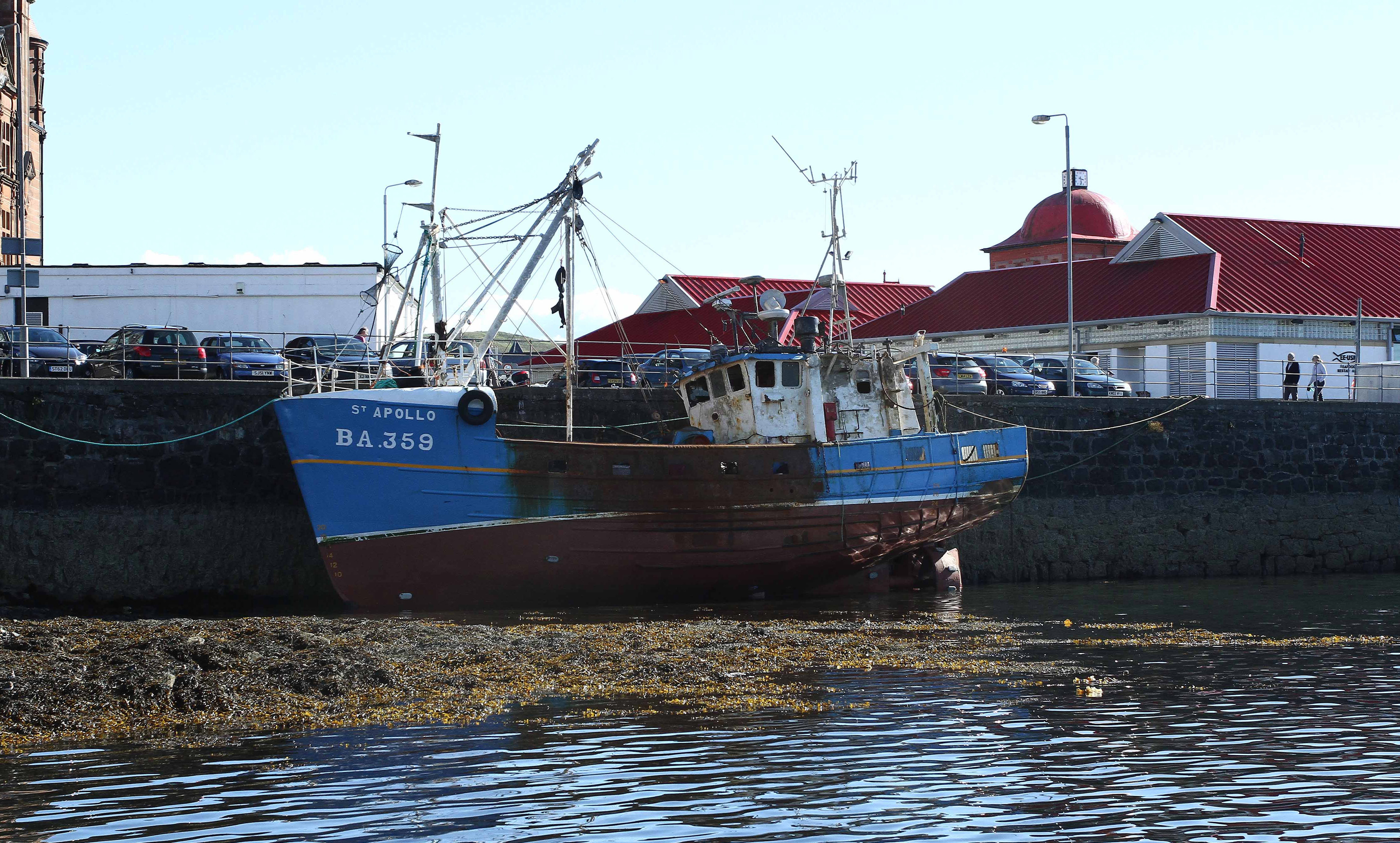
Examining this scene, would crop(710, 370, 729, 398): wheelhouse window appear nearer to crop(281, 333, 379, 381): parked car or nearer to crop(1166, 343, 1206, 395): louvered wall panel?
crop(281, 333, 379, 381): parked car

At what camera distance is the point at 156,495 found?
73.5 ft

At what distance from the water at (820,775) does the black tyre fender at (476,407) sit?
8561mm

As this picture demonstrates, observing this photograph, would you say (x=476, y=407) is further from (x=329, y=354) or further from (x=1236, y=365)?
(x=1236, y=365)

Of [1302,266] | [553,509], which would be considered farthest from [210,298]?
[1302,266]

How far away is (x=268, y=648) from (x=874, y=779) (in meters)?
7.25

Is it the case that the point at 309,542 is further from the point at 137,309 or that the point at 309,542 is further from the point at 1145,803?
the point at 137,309

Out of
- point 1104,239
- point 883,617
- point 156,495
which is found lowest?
point 883,617

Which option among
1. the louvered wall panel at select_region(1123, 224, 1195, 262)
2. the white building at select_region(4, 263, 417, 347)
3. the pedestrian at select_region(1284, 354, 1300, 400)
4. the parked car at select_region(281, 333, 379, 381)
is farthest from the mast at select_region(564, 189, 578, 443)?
the louvered wall panel at select_region(1123, 224, 1195, 262)

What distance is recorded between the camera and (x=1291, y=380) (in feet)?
119

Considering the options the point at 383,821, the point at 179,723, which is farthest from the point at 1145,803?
the point at 179,723

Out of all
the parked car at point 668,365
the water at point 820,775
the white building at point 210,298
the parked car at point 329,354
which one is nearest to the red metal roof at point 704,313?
the white building at point 210,298

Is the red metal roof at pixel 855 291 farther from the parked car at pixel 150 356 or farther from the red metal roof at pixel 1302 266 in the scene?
the parked car at pixel 150 356

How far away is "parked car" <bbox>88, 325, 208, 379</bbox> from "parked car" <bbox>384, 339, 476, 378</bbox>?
11.0 ft

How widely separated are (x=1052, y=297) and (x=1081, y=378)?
14012mm
